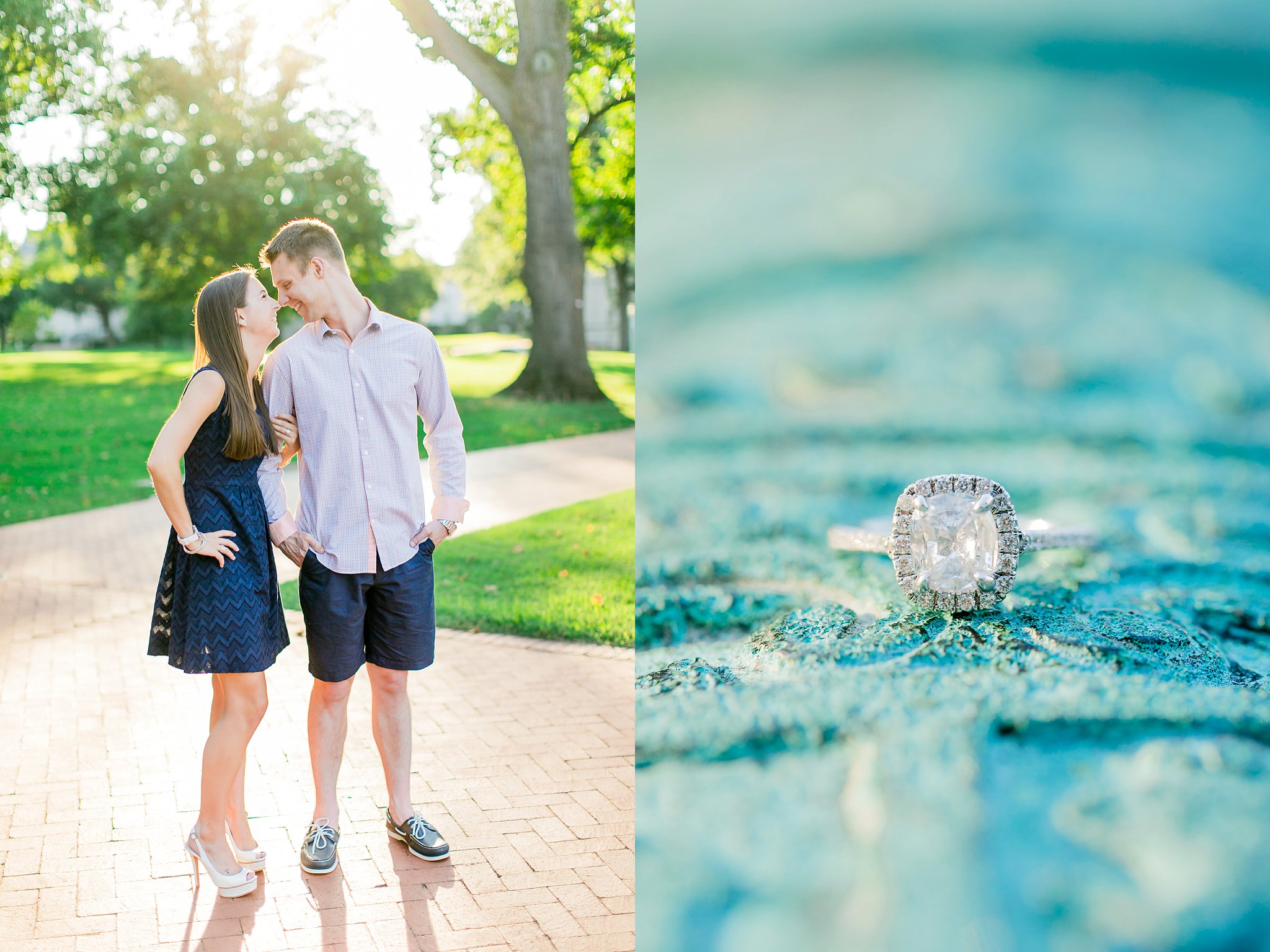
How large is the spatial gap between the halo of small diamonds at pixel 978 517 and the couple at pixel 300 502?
216 cm

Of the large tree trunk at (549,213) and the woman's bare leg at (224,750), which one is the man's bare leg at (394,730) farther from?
the large tree trunk at (549,213)

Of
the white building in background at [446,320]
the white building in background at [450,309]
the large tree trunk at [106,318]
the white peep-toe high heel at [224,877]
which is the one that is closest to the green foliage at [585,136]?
the white peep-toe high heel at [224,877]

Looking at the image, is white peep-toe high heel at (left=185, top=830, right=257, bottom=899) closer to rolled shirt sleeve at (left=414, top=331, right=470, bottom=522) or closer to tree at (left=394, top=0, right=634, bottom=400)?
rolled shirt sleeve at (left=414, top=331, right=470, bottom=522)

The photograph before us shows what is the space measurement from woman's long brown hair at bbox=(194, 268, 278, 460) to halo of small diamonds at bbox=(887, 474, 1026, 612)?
2238 mm

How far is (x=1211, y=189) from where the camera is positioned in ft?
3.13

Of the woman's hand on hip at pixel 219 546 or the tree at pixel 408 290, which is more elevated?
the tree at pixel 408 290

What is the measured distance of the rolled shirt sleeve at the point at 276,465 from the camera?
3021mm

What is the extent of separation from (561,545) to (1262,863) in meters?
7.73

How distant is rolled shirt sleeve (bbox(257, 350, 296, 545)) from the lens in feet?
9.91

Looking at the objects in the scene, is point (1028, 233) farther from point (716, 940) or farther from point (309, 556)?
point (309, 556)

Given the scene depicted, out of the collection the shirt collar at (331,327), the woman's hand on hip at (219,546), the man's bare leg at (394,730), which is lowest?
the man's bare leg at (394,730)

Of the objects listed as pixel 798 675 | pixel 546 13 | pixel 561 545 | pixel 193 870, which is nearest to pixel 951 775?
pixel 798 675

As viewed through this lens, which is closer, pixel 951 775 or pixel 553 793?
pixel 951 775

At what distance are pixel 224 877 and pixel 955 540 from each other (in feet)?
8.78
